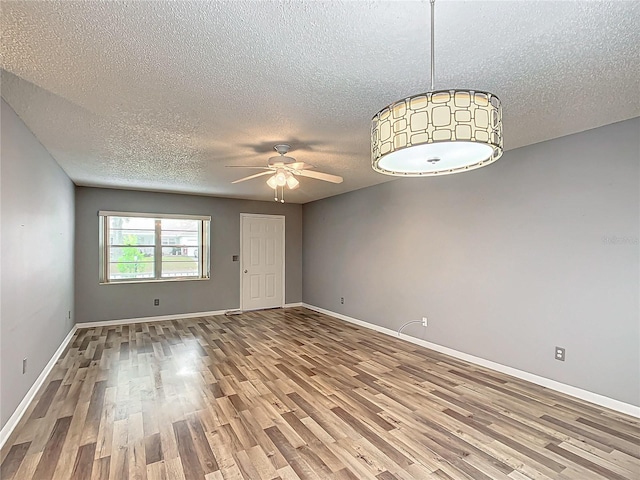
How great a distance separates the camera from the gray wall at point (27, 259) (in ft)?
7.88

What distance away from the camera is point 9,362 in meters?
2.46

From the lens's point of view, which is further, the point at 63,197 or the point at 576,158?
the point at 63,197

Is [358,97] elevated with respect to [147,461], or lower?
elevated

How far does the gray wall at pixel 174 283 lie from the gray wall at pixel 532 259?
2877 millimetres

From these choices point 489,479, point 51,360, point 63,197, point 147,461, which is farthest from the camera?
point 63,197

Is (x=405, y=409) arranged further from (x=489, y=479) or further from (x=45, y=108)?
(x=45, y=108)

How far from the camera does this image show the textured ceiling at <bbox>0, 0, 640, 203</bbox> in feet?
5.00

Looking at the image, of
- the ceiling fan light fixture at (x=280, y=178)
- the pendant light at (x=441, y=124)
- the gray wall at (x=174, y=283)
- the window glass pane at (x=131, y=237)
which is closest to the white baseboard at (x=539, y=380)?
the pendant light at (x=441, y=124)

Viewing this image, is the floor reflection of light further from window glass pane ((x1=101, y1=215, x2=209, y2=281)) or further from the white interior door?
the white interior door

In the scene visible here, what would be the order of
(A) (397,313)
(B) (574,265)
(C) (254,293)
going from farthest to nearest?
(C) (254,293), (A) (397,313), (B) (574,265)

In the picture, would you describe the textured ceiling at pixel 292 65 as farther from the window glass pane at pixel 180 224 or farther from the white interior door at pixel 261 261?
the white interior door at pixel 261 261

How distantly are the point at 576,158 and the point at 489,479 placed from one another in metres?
2.83

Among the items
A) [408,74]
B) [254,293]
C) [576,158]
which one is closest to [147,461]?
[408,74]

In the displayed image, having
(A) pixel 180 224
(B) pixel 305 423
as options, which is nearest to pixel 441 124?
(B) pixel 305 423
